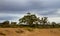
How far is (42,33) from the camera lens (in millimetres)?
13414

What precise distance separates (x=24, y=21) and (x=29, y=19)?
1293 millimetres

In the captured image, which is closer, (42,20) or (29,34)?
(29,34)

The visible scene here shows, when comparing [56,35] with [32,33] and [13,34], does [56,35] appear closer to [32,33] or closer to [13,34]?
[32,33]

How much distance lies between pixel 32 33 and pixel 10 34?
1752 mm

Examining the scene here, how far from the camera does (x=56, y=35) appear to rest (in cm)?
1366

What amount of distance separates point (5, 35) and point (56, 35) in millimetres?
4031

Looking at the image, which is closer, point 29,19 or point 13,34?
point 13,34

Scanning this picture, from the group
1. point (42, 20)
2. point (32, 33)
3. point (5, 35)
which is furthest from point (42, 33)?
point (42, 20)

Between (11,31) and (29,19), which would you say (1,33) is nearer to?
(11,31)

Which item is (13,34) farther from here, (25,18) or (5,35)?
(25,18)

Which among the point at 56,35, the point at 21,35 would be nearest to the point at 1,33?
the point at 21,35

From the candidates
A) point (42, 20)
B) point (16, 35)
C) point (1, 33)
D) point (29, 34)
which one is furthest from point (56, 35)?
point (42, 20)

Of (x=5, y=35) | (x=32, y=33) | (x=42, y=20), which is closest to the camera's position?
(x=5, y=35)

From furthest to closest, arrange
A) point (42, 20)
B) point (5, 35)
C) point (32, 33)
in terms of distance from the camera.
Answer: point (42, 20), point (32, 33), point (5, 35)
